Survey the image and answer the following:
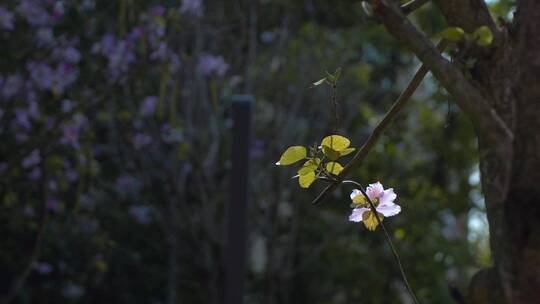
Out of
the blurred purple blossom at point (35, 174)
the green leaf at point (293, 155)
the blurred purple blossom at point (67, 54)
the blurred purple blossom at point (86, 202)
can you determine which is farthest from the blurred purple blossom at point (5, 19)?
the green leaf at point (293, 155)

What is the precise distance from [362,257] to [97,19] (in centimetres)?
264

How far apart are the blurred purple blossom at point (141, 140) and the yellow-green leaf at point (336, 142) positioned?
4733mm

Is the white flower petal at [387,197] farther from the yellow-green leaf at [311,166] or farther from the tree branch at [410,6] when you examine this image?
the tree branch at [410,6]

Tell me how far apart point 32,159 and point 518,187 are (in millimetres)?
4840

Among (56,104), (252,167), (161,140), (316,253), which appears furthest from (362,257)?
(56,104)

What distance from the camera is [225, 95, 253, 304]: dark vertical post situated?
4.79 m

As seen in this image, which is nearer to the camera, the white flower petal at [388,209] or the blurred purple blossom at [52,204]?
the white flower petal at [388,209]

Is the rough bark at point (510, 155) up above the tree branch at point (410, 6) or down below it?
below

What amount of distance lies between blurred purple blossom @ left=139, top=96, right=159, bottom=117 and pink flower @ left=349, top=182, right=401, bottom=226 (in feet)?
14.5

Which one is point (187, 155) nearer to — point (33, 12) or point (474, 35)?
point (33, 12)

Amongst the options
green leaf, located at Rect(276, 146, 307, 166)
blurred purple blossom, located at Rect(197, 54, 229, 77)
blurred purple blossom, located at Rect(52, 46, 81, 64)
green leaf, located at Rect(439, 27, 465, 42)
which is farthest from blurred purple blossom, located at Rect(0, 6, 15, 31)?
green leaf, located at Rect(439, 27, 465, 42)

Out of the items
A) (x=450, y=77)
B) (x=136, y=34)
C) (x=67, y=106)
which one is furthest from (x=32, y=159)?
(x=450, y=77)

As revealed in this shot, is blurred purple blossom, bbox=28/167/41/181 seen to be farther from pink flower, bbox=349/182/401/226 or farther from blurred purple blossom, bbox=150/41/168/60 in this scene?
pink flower, bbox=349/182/401/226

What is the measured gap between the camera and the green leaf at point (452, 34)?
133 centimetres
